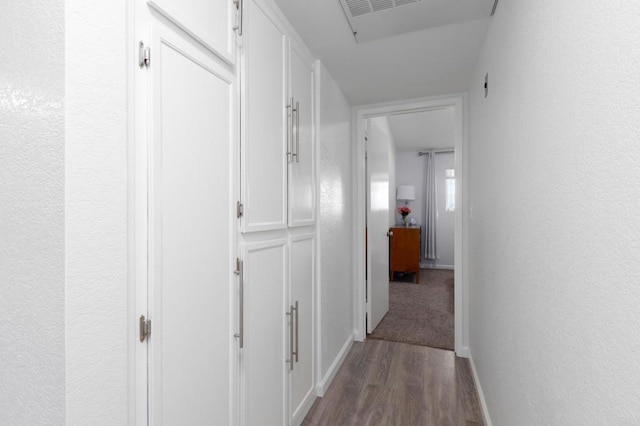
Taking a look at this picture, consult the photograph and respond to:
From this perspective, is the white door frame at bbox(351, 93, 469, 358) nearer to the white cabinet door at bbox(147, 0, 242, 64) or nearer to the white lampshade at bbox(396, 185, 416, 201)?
the white cabinet door at bbox(147, 0, 242, 64)

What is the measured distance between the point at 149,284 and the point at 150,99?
1.72 ft

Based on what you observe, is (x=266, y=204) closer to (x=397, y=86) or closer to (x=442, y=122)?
(x=397, y=86)

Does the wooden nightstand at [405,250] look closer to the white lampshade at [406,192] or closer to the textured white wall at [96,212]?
the white lampshade at [406,192]

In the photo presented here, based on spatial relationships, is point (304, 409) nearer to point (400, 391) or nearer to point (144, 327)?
point (400, 391)

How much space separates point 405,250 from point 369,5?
447 cm

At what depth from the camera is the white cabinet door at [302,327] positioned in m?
1.85

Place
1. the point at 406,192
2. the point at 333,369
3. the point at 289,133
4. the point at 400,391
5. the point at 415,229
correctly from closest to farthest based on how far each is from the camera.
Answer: the point at 289,133, the point at 400,391, the point at 333,369, the point at 415,229, the point at 406,192

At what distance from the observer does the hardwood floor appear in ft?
6.51

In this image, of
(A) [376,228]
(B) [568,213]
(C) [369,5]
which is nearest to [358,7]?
(C) [369,5]

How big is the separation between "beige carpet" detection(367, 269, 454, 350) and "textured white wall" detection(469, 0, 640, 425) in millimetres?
1612

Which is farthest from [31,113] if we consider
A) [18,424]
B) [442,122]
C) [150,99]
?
[442,122]

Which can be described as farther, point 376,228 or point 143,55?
point 376,228

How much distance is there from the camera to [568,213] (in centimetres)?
81

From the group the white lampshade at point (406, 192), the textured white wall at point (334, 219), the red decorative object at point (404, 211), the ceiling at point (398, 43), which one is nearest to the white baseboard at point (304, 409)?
the textured white wall at point (334, 219)
